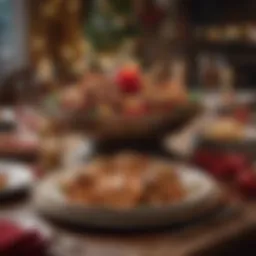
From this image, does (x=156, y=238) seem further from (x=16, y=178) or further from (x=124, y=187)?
(x=16, y=178)

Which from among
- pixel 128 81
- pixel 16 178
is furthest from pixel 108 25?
pixel 16 178

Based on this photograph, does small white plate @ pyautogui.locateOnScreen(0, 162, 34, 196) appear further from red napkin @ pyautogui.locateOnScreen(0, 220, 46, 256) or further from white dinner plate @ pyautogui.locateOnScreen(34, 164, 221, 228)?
red napkin @ pyautogui.locateOnScreen(0, 220, 46, 256)

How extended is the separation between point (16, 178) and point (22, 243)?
393 millimetres

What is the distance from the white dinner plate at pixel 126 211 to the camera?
115 centimetres

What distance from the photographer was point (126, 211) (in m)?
1.15

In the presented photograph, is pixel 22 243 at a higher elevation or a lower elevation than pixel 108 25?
lower

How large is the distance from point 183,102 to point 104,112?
0.23m

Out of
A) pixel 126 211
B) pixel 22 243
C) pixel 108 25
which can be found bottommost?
pixel 22 243

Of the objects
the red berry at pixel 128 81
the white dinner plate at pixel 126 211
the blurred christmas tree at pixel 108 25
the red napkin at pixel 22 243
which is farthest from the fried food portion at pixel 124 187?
the blurred christmas tree at pixel 108 25

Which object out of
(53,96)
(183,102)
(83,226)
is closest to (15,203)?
(83,226)

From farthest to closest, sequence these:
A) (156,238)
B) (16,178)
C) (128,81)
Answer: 1. (128,81)
2. (16,178)
3. (156,238)

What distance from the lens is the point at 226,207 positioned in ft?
4.20

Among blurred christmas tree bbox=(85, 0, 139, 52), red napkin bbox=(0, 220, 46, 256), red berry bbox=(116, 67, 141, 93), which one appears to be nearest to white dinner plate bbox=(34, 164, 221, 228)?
red napkin bbox=(0, 220, 46, 256)

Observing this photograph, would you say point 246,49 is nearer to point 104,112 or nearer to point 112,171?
point 104,112
